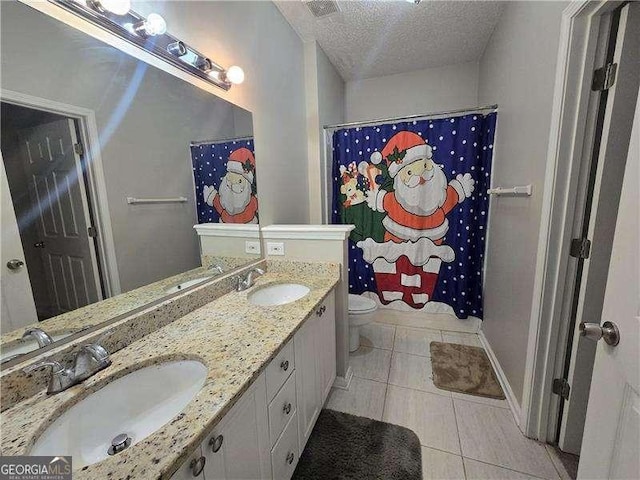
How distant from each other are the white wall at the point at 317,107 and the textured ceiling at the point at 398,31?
0.35 ft

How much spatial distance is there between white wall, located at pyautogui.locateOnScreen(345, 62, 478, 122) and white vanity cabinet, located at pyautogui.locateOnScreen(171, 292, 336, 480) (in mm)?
2412

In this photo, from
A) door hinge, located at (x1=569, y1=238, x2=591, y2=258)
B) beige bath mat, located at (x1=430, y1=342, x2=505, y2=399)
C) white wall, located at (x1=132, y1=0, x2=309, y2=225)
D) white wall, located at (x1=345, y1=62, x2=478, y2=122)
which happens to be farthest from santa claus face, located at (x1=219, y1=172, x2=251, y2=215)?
white wall, located at (x1=345, y1=62, x2=478, y2=122)

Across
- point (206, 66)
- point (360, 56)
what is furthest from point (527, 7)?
point (206, 66)

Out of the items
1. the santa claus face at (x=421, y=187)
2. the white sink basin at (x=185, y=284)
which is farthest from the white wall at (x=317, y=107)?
the white sink basin at (x=185, y=284)

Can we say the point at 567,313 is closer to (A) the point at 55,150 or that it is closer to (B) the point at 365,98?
(A) the point at 55,150

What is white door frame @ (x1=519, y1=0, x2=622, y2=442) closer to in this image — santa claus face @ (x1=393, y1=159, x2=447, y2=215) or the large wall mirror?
santa claus face @ (x1=393, y1=159, x2=447, y2=215)

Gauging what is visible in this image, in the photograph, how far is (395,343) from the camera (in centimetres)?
232

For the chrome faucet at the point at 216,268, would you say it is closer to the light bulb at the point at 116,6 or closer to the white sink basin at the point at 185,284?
the white sink basin at the point at 185,284

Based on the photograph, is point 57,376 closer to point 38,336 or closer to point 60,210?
point 38,336

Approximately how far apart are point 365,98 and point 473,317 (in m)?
2.59

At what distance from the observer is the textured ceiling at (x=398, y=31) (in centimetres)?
188

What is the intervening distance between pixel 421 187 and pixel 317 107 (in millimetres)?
1178

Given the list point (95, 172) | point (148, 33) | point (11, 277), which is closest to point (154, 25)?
point (148, 33)

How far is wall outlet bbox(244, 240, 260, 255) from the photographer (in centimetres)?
167
